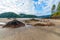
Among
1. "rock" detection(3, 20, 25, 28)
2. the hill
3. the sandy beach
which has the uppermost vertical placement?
the hill

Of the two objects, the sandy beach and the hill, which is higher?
the hill

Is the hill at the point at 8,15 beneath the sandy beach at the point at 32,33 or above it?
above

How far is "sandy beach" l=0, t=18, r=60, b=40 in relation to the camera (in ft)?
6.10

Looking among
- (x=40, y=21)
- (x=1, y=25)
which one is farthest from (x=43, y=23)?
(x=1, y=25)

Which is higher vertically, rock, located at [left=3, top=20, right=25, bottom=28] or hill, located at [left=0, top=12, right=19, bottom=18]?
hill, located at [left=0, top=12, right=19, bottom=18]

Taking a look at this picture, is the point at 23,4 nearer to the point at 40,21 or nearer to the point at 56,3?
the point at 40,21

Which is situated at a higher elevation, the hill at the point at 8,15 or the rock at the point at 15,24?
the hill at the point at 8,15

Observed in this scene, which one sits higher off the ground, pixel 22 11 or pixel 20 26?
pixel 22 11

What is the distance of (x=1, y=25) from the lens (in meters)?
1.93

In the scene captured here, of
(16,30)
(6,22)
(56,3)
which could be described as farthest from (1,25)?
(56,3)

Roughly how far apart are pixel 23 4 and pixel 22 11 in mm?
96

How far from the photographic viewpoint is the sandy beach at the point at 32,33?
6.10ft

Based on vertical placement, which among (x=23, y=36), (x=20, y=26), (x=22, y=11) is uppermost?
(x=22, y=11)

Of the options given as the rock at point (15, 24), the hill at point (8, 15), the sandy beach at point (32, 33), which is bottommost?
the sandy beach at point (32, 33)
